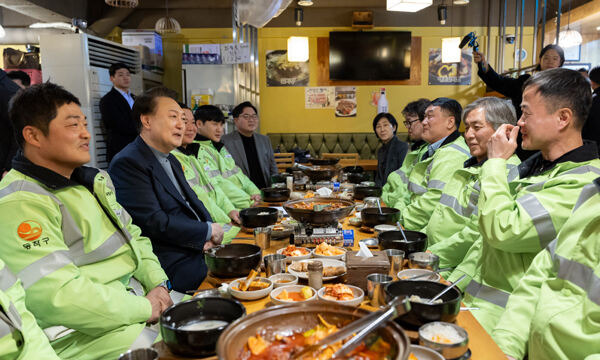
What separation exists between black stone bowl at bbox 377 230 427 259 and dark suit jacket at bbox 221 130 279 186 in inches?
125

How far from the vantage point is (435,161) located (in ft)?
9.43

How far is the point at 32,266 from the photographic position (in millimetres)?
1304

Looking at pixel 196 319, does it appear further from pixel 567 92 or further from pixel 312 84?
pixel 312 84

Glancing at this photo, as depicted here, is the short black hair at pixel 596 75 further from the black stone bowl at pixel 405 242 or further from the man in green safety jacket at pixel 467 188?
the black stone bowl at pixel 405 242

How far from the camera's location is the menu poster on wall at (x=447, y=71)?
8.54m

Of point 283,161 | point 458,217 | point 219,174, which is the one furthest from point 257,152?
point 458,217

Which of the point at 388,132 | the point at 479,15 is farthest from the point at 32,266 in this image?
the point at 479,15

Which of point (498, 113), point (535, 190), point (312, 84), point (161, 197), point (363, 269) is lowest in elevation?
point (363, 269)

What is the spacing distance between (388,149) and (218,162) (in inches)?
81.0

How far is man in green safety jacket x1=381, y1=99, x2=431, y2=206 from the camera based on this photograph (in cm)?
385

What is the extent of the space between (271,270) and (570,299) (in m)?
0.97

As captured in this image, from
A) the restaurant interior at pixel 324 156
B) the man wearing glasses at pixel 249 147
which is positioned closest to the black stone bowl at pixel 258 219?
the restaurant interior at pixel 324 156

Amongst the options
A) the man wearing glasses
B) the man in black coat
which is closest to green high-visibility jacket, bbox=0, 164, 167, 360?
the man wearing glasses

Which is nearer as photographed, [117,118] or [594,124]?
[594,124]
